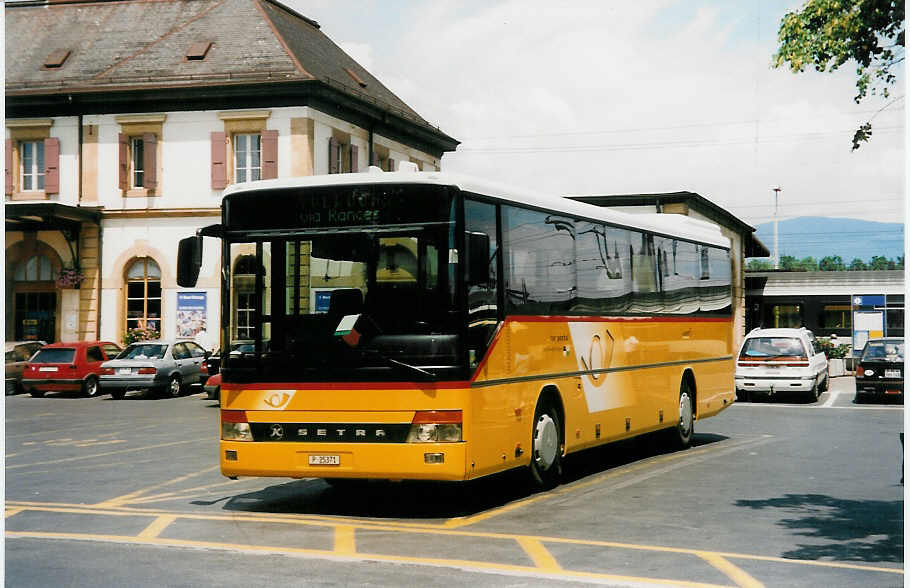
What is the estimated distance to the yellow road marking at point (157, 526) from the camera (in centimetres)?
1004

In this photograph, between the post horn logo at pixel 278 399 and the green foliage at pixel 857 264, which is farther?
the green foliage at pixel 857 264

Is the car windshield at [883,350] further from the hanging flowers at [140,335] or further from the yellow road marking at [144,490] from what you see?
the hanging flowers at [140,335]

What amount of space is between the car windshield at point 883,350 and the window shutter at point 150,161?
23528mm

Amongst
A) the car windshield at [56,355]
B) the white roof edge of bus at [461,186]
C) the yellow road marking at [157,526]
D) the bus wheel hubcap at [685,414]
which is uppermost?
the white roof edge of bus at [461,186]

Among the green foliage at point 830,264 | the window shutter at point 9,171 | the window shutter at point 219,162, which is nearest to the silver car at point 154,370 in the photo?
the window shutter at point 219,162

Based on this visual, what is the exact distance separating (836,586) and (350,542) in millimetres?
3738

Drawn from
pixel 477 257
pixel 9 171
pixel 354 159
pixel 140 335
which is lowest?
pixel 140 335

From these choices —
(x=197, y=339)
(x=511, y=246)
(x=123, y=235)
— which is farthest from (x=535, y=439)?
(x=123, y=235)

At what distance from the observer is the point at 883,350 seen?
1176 inches

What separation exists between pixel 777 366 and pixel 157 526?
22.7 m

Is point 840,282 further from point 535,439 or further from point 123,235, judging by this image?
point 535,439

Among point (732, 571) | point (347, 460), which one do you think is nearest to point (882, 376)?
point (347, 460)

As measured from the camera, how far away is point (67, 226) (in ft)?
135

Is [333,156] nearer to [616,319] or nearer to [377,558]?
[616,319]
